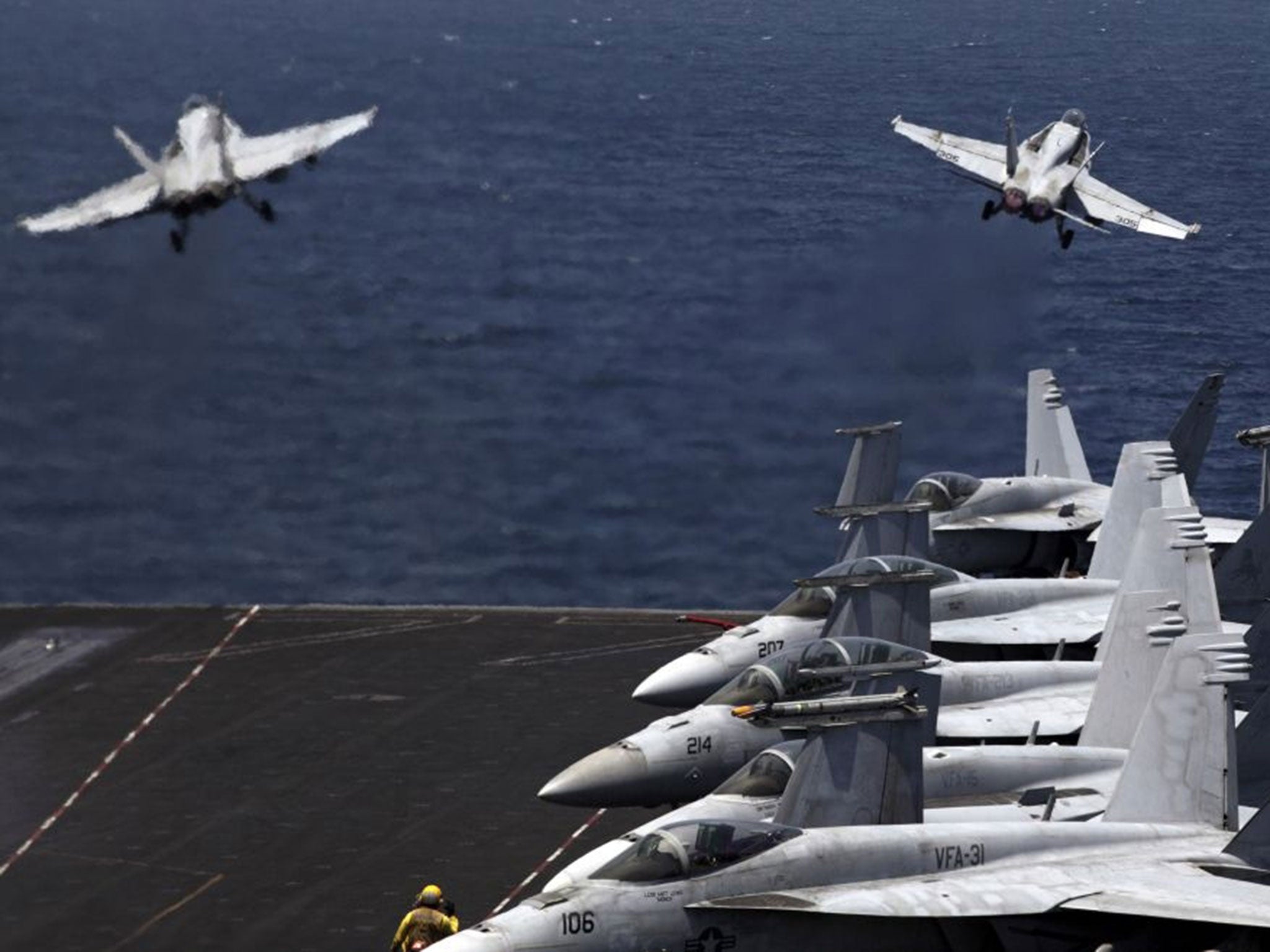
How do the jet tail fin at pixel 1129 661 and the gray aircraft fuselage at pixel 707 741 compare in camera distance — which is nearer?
the gray aircraft fuselage at pixel 707 741

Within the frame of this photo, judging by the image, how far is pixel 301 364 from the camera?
116812 millimetres

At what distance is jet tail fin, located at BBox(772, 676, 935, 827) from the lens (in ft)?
112

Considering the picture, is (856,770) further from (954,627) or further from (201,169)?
(201,169)

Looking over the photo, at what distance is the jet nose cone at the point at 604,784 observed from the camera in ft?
130

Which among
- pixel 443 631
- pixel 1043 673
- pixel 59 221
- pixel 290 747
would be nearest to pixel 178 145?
pixel 59 221

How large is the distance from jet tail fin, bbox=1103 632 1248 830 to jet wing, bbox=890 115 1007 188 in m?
57.2

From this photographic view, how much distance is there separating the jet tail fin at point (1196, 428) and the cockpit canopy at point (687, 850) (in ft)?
90.7

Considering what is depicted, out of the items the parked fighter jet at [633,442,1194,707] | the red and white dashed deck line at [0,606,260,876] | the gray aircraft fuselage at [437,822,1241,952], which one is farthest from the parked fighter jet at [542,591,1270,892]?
the red and white dashed deck line at [0,606,260,876]

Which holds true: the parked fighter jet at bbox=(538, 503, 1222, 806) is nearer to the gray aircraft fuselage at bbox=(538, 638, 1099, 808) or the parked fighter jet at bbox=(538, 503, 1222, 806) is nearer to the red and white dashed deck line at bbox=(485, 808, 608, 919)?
the gray aircraft fuselage at bbox=(538, 638, 1099, 808)

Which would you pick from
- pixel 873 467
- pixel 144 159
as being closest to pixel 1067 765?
pixel 873 467

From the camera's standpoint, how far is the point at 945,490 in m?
58.3

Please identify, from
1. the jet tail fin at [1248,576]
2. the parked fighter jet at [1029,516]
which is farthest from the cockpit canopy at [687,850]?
the parked fighter jet at [1029,516]

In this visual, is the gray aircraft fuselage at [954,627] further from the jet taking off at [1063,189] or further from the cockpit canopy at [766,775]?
the jet taking off at [1063,189]

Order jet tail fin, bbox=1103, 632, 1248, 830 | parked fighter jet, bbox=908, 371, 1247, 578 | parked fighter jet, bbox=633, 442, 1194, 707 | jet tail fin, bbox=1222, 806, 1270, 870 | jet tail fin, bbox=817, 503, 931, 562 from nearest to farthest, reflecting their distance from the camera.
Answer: jet tail fin, bbox=1222, 806, 1270, 870
jet tail fin, bbox=1103, 632, 1248, 830
parked fighter jet, bbox=633, 442, 1194, 707
jet tail fin, bbox=817, 503, 931, 562
parked fighter jet, bbox=908, 371, 1247, 578
